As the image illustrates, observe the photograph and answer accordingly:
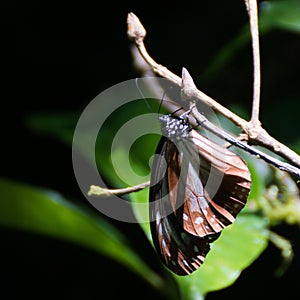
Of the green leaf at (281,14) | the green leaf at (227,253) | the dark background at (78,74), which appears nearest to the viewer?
the green leaf at (227,253)

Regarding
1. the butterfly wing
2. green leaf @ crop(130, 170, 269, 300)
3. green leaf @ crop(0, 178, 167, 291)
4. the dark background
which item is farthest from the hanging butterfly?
the dark background

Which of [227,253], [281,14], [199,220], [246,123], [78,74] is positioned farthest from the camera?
[78,74]

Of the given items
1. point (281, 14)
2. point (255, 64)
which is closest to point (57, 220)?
point (281, 14)

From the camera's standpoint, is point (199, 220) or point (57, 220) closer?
point (199, 220)

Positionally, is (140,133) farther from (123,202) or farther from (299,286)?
(299,286)

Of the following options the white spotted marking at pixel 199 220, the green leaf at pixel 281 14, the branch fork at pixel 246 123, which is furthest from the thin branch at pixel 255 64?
the green leaf at pixel 281 14

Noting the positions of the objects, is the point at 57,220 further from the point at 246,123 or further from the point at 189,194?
the point at 246,123

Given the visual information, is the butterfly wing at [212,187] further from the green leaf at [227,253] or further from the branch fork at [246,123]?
the green leaf at [227,253]
